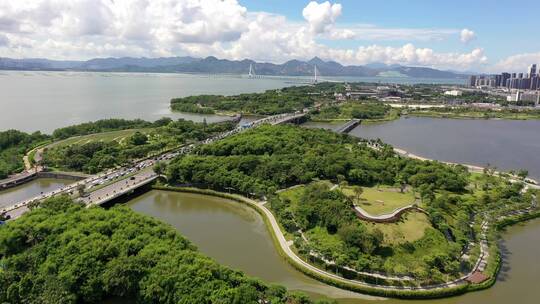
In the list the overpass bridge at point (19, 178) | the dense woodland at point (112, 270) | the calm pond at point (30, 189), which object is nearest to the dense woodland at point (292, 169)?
A: the calm pond at point (30, 189)

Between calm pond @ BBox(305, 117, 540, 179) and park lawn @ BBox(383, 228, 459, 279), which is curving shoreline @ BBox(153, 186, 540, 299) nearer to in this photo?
park lawn @ BBox(383, 228, 459, 279)

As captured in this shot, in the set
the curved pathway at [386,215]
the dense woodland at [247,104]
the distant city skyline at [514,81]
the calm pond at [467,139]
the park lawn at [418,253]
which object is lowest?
the park lawn at [418,253]

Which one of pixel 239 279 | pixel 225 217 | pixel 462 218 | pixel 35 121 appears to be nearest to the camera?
pixel 239 279

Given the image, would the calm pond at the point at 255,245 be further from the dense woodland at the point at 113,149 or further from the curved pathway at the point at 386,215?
the dense woodland at the point at 113,149

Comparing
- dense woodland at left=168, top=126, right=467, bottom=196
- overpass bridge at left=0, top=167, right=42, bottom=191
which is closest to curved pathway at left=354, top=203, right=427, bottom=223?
dense woodland at left=168, top=126, right=467, bottom=196

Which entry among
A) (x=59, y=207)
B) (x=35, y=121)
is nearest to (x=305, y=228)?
(x=59, y=207)

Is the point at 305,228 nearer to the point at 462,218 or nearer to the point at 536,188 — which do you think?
the point at 462,218
